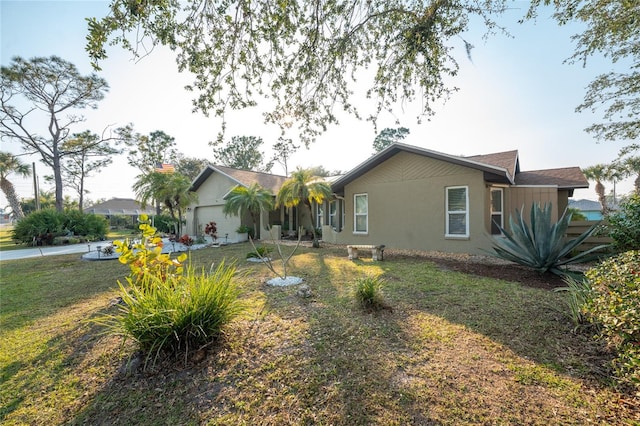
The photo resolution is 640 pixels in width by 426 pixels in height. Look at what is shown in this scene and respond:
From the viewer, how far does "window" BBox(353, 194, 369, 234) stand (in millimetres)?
12273

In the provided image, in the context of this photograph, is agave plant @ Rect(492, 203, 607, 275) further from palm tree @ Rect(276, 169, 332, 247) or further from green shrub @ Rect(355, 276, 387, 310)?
palm tree @ Rect(276, 169, 332, 247)

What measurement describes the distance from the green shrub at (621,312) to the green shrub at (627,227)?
4273mm

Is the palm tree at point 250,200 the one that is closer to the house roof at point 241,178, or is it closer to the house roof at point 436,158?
the house roof at point 241,178

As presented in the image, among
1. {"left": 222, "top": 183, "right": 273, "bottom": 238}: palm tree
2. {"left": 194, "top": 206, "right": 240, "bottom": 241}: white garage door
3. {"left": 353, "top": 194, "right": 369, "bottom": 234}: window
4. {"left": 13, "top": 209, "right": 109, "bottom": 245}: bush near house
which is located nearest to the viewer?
{"left": 353, "top": 194, "right": 369, "bottom": 234}: window

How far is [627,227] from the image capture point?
20.9 ft

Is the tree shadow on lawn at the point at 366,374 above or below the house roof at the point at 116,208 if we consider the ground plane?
below

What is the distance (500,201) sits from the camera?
34.4 feet

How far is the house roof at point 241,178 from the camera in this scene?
17.1m

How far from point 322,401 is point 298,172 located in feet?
34.0

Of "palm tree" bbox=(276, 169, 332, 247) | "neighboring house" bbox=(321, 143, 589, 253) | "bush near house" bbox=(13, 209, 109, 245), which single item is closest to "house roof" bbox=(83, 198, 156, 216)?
"bush near house" bbox=(13, 209, 109, 245)

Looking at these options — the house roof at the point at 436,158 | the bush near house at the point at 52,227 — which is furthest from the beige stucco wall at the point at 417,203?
the bush near house at the point at 52,227

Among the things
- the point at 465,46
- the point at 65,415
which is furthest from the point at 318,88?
the point at 65,415

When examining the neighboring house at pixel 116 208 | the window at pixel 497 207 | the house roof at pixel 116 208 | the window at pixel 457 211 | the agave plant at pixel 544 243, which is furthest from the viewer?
the house roof at pixel 116 208

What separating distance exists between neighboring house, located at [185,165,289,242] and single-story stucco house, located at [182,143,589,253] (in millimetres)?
6208
